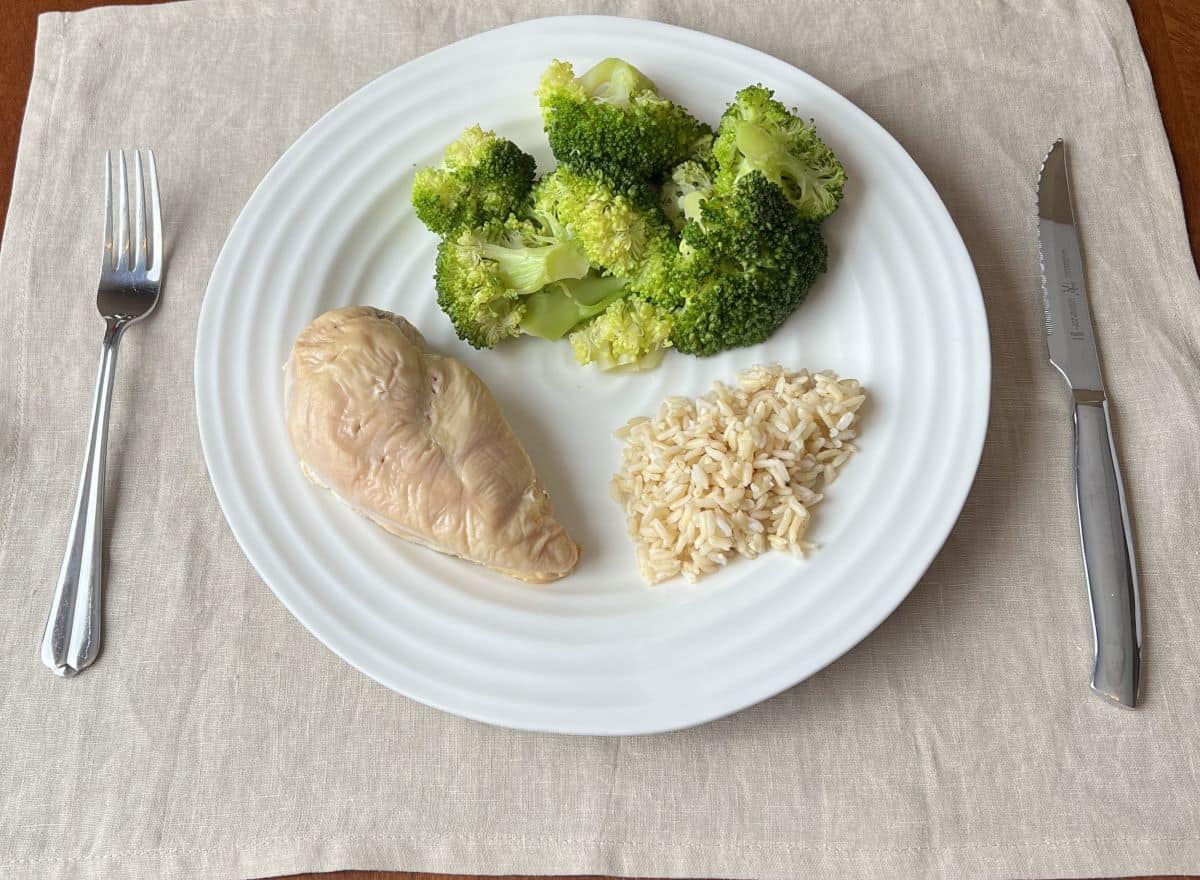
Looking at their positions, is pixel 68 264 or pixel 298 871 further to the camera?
pixel 68 264

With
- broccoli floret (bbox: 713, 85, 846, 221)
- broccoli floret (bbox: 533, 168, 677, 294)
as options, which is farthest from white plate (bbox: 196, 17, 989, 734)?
broccoli floret (bbox: 533, 168, 677, 294)

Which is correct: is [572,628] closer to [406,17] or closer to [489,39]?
[489,39]

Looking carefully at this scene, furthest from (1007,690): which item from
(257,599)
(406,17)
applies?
(406,17)

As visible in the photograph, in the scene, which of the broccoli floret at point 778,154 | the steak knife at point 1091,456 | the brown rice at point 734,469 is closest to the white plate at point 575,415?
the brown rice at point 734,469

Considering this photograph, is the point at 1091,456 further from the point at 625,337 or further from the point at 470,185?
the point at 470,185

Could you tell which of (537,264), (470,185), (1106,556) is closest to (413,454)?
(537,264)

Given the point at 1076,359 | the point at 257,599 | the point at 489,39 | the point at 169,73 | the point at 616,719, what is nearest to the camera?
the point at 616,719

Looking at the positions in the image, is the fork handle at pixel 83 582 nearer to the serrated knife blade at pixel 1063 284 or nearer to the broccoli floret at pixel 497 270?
the broccoli floret at pixel 497 270
